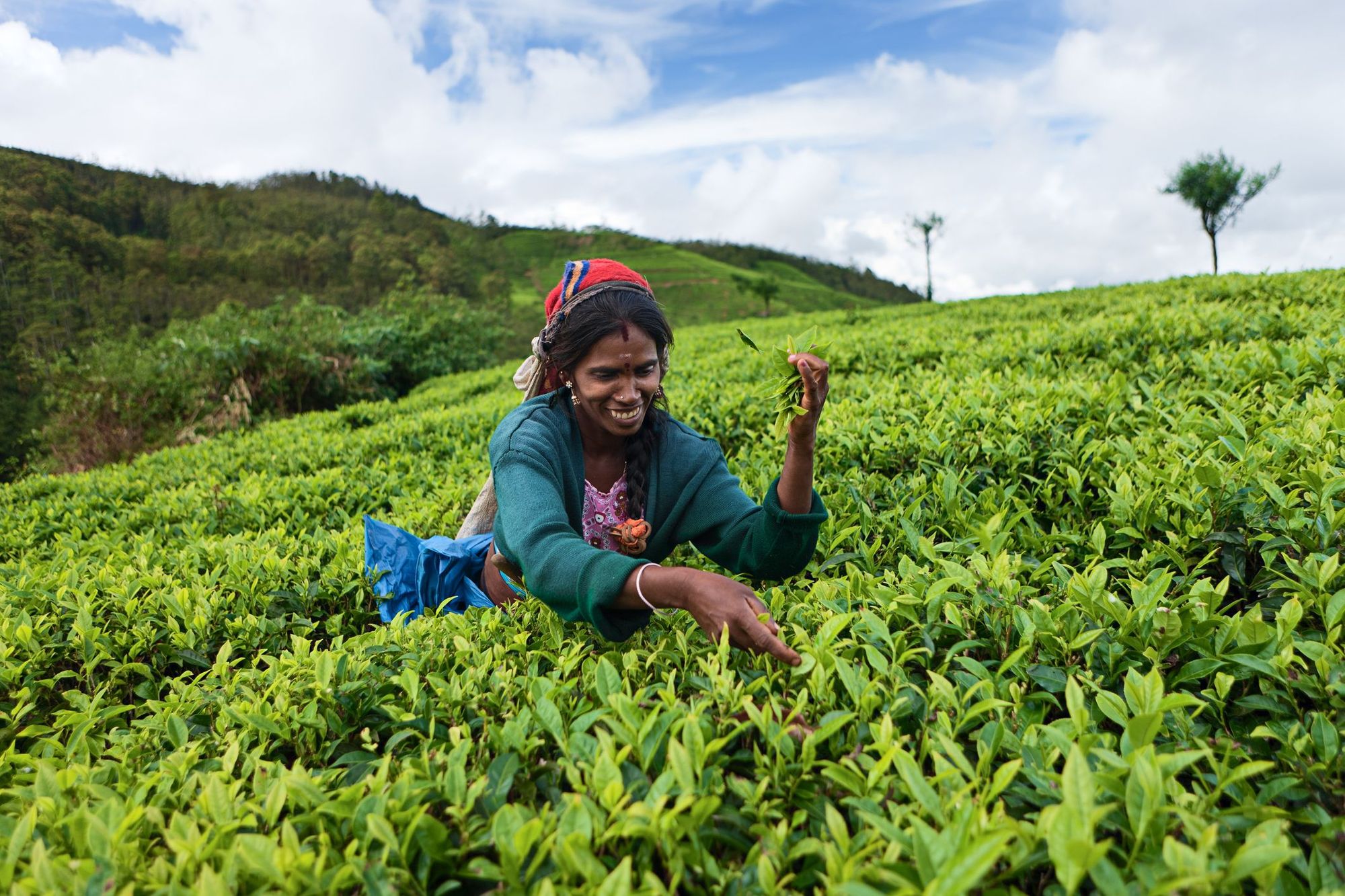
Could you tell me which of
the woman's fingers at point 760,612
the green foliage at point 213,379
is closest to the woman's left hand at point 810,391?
the woman's fingers at point 760,612

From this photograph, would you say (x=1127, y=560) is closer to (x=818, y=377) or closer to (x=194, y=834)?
(x=818, y=377)

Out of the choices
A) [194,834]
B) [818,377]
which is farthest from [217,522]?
[818,377]

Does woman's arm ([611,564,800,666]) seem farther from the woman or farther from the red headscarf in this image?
the red headscarf

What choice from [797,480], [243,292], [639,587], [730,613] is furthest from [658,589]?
[243,292]

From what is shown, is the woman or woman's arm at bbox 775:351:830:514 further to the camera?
woman's arm at bbox 775:351:830:514

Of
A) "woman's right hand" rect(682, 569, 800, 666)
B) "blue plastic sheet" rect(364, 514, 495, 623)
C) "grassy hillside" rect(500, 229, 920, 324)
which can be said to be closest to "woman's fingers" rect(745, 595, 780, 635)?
"woman's right hand" rect(682, 569, 800, 666)

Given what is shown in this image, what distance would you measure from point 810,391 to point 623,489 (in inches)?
34.9

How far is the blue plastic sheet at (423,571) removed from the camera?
2676mm

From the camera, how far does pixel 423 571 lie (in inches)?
105

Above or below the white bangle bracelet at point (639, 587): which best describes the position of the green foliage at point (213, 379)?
above

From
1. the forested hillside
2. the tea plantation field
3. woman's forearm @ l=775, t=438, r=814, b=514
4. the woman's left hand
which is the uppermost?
the forested hillside

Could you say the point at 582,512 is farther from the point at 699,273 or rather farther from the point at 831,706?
the point at 699,273

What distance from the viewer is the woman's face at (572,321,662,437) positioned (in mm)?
2211

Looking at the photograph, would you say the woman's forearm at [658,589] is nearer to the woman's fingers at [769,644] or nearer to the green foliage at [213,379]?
the woman's fingers at [769,644]
